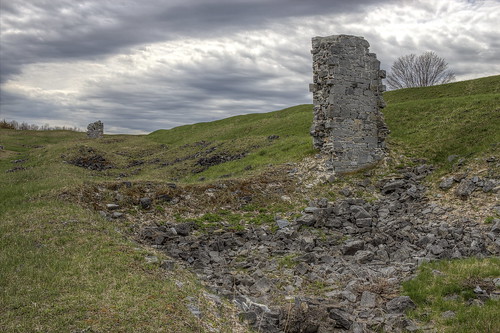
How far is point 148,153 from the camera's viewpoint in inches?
1948

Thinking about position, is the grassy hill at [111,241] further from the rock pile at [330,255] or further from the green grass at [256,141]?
the rock pile at [330,255]

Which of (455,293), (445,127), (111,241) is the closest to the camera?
(455,293)

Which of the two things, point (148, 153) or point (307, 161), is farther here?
point (148, 153)

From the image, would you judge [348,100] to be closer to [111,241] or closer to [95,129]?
[111,241]

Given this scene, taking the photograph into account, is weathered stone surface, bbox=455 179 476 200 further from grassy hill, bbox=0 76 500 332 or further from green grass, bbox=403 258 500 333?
green grass, bbox=403 258 500 333

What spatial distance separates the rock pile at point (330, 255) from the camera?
9716 mm

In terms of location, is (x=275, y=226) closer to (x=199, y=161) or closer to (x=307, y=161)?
(x=307, y=161)

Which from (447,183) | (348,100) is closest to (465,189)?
(447,183)

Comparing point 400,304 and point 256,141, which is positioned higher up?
point 256,141

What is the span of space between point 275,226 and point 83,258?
8116 millimetres

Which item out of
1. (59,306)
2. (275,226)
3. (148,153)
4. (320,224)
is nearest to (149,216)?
(275,226)

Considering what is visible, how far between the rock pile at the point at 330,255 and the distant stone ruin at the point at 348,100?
3.55m

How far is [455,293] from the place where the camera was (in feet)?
33.6

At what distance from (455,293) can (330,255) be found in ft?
14.4
